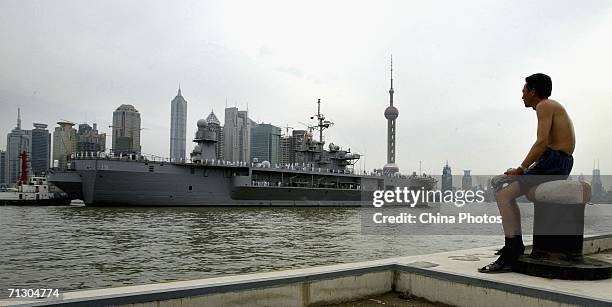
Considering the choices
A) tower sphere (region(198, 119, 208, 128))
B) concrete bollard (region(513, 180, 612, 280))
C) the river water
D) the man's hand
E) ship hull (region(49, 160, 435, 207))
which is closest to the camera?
concrete bollard (region(513, 180, 612, 280))

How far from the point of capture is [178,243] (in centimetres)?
1717

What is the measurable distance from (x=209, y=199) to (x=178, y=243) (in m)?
33.1

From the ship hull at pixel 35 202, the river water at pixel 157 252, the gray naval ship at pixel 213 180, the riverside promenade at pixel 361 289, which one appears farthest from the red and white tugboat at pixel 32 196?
the riverside promenade at pixel 361 289

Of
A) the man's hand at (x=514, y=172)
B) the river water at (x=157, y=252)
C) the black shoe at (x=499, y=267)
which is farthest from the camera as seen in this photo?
the river water at (x=157, y=252)

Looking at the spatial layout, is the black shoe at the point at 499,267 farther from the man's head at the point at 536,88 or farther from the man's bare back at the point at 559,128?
the man's head at the point at 536,88

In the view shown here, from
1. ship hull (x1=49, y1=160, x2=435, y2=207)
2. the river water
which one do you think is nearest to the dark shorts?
the river water

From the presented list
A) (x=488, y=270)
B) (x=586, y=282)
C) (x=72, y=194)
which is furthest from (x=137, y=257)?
(x=72, y=194)

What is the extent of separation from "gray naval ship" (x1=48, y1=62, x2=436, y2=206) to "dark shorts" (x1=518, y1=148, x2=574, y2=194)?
44151 mm

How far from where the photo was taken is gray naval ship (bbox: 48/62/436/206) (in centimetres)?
4388

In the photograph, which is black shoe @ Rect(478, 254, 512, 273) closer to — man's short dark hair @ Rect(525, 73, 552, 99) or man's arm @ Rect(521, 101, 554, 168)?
man's arm @ Rect(521, 101, 554, 168)

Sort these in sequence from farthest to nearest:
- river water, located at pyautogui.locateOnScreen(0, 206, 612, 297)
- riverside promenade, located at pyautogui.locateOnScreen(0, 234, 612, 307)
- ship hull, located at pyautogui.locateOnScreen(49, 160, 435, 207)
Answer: ship hull, located at pyautogui.locateOnScreen(49, 160, 435, 207)
river water, located at pyautogui.locateOnScreen(0, 206, 612, 297)
riverside promenade, located at pyautogui.locateOnScreen(0, 234, 612, 307)

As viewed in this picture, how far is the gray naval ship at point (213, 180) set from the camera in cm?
4388

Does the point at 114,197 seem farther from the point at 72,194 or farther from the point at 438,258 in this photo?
the point at 438,258

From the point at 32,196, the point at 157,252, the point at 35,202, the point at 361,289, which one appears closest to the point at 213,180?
the point at 35,202
